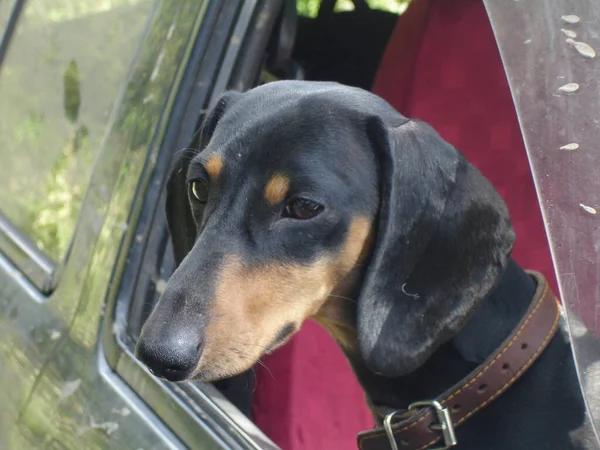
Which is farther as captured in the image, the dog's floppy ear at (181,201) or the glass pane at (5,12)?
the glass pane at (5,12)

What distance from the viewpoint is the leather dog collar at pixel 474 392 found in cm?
166

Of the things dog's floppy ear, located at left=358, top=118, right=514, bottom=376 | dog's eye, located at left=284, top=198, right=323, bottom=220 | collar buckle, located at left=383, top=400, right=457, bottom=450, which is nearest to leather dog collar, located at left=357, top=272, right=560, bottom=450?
collar buckle, located at left=383, top=400, right=457, bottom=450

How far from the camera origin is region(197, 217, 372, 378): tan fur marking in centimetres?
153

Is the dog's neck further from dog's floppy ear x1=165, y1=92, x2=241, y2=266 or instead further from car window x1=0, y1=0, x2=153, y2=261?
car window x1=0, y1=0, x2=153, y2=261

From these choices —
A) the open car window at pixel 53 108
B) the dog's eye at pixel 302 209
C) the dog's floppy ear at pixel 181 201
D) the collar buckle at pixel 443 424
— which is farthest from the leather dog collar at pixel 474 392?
the open car window at pixel 53 108

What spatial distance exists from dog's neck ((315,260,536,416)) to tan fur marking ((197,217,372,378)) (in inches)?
3.9

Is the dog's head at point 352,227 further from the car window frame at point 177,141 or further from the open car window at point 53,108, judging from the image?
the open car window at point 53,108

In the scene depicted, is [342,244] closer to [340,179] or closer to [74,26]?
[340,179]

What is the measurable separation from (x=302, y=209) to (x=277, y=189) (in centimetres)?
7

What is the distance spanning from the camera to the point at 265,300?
164 cm

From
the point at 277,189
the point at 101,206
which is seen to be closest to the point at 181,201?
the point at 101,206

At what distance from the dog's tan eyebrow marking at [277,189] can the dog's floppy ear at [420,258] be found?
222 mm

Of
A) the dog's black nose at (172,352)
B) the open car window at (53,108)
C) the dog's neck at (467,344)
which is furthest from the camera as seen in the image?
the open car window at (53,108)

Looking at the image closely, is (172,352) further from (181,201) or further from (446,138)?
(446,138)
